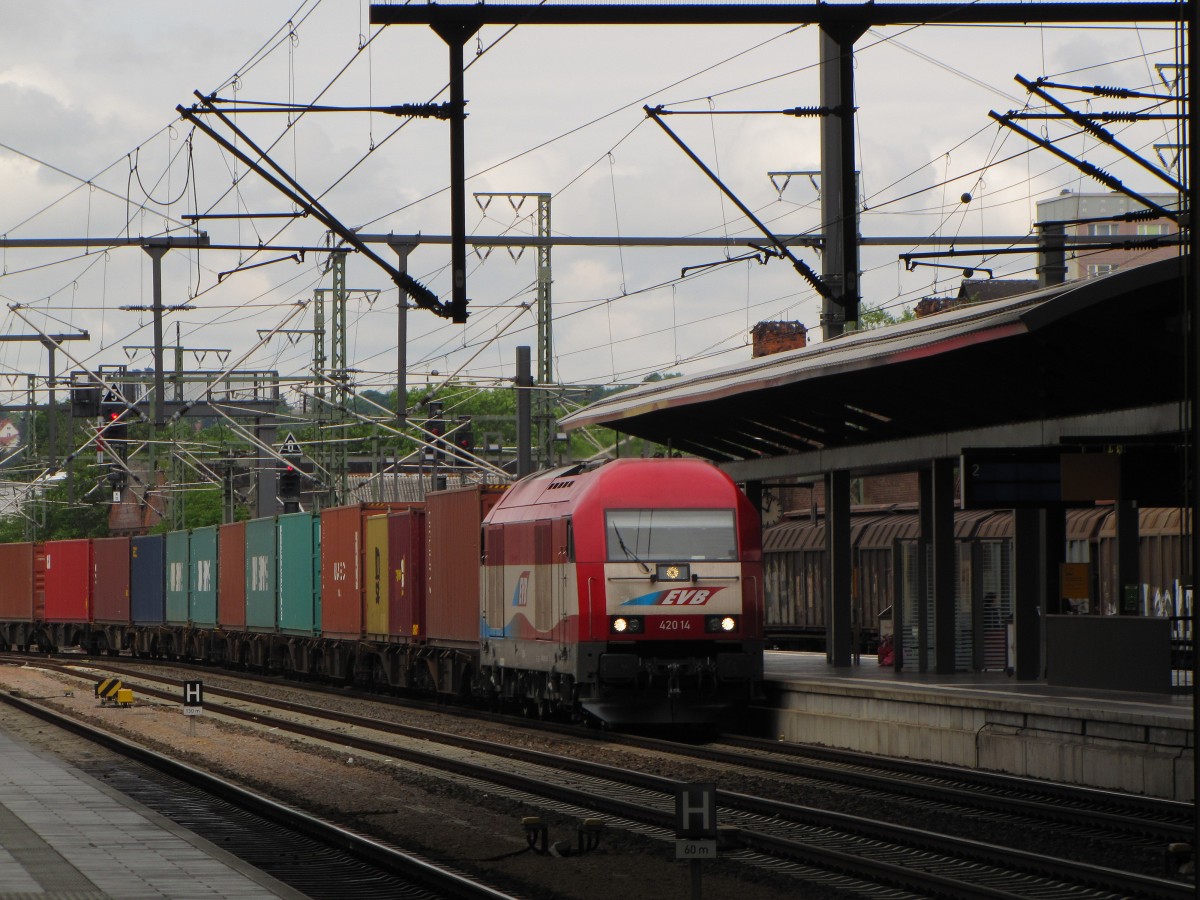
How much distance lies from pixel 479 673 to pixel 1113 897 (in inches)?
658

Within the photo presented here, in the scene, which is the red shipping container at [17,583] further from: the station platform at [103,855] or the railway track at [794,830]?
the station platform at [103,855]

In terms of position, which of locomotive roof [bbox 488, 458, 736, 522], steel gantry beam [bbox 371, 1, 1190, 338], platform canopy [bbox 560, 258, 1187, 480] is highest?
steel gantry beam [bbox 371, 1, 1190, 338]

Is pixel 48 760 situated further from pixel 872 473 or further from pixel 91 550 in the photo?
pixel 91 550

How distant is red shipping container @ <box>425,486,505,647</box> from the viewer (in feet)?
87.6

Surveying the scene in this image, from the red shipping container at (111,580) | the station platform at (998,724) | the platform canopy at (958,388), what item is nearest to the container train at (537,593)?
the station platform at (998,724)

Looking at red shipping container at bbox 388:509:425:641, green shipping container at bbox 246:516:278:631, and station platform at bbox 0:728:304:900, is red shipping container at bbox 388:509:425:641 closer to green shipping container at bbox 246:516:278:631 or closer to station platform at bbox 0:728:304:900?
green shipping container at bbox 246:516:278:631

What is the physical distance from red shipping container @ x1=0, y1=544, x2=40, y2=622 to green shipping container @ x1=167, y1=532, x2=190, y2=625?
11174mm

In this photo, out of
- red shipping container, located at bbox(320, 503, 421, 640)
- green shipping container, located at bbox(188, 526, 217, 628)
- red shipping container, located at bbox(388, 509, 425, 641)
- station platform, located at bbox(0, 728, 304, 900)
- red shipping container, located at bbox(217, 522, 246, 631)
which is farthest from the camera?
green shipping container, located at bbox(188, 526, 217, 628)

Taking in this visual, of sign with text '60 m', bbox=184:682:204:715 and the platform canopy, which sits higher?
the platform canopy

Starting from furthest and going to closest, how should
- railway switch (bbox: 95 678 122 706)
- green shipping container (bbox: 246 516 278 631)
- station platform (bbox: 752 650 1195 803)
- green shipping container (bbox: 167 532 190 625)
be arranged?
green shipping container (bbox: 167 532 190 625)
green shipping container (bbox: 246 516 278 631)
railway switch (bbox: 95 678 122 706)
station platform (bbox: 752 650 1195 803)

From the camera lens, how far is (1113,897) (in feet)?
36.0

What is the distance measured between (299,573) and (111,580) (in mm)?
17647

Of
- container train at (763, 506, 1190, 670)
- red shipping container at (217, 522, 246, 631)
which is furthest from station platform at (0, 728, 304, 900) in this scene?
red shipping container at (217, 522, 246, 631)

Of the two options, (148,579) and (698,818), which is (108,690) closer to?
(148,579)
